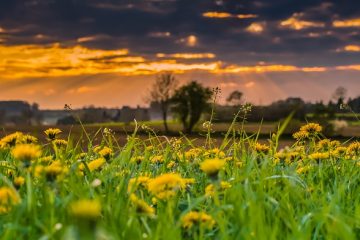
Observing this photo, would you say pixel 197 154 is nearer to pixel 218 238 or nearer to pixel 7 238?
pixel 218 238

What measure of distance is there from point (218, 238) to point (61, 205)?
104cm

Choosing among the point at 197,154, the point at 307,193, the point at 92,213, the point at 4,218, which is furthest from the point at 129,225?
the point at 197,154

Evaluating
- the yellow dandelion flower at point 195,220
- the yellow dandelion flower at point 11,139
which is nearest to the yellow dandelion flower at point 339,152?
the yellow dandelion flower at point 195,220

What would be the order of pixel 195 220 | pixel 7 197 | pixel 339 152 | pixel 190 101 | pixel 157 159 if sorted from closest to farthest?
pixel 7 197 < pixel 195 220 < pixel 157 159 < pixel 339 152 < pixel 190 101

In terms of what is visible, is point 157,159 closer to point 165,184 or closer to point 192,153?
point 192,153

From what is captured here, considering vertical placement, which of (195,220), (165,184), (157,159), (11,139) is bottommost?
(195,220)

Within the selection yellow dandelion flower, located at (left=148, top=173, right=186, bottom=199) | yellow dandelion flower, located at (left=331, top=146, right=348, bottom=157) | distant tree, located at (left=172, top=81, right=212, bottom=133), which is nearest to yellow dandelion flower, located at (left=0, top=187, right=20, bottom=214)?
yellow dandelion flower, located at (left=148, top=173, right=186, bottom=199)

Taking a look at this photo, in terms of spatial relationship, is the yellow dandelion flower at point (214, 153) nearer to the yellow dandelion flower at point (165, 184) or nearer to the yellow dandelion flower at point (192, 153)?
the yellow dandelion flower at point (192, 153)

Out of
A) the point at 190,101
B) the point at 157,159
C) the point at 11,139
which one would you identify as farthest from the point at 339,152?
the point at 190,101

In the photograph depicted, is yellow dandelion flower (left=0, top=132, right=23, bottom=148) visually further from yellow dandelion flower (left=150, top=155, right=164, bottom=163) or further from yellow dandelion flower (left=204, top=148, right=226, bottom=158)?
yellow dandelion flower (left=204, top=148, right=226, bottom=158)

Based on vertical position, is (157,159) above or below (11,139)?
below

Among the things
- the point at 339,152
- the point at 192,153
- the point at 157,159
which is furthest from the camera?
the point at 339,152

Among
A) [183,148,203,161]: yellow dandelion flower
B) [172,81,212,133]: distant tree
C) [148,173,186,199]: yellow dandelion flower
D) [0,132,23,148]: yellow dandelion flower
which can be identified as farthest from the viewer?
[172,81,212,133]: distant tree

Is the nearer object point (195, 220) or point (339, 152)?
point (195, 220)
